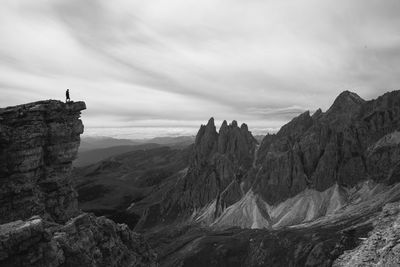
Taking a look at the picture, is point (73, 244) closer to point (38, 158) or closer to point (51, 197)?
point (38, 158)

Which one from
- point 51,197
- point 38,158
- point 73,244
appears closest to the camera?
point 73,244

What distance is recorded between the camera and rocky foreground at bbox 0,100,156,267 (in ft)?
177

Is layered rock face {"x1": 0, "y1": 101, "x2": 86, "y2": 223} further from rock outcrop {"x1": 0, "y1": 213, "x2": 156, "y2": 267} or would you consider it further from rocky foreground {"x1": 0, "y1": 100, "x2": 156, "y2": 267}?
rock outcrop {"x1": 0, "y1": 213, "x2": 156, "y2": 267}

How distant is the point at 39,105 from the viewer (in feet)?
338

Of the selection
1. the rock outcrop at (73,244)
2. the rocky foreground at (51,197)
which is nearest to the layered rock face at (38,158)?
the rocky foreground at (51,197)

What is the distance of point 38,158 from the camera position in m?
103

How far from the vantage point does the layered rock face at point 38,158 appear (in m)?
95.4

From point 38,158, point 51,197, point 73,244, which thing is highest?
point 38,158

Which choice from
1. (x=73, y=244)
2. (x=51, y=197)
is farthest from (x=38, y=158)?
(x=73, y=244)

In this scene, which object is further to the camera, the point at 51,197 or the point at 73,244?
the point at 51,197

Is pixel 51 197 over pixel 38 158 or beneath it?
beneath

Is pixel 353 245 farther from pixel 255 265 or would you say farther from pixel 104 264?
pixel 104 264

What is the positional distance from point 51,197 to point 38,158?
40.2 feet

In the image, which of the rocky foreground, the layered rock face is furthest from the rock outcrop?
the layered rock face
